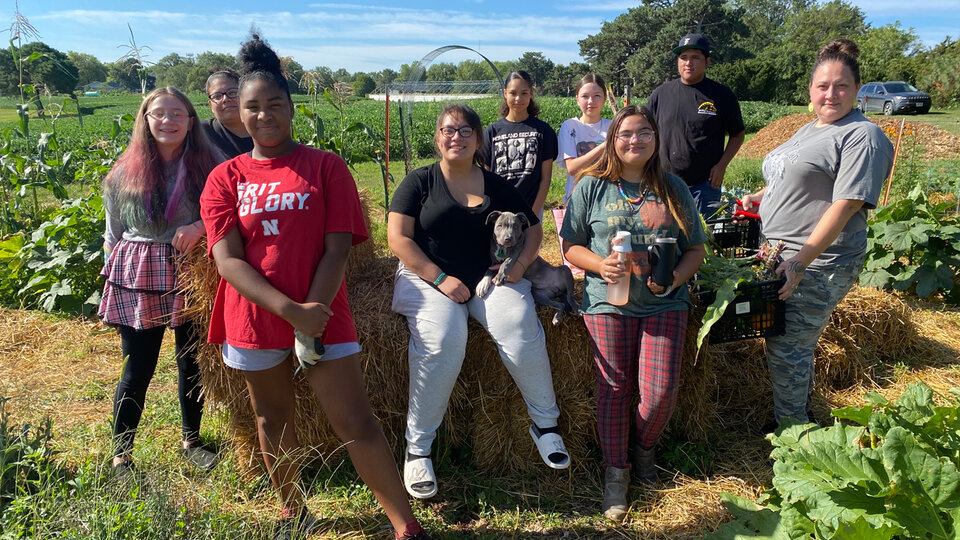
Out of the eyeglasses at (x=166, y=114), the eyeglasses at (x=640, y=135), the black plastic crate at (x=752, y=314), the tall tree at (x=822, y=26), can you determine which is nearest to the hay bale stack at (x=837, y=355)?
the black plastic crate at (x=752, y=314)

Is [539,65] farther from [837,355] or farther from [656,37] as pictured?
[837,355]

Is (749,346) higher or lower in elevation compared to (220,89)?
lower

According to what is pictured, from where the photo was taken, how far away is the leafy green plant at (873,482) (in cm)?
193

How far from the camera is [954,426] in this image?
229cm

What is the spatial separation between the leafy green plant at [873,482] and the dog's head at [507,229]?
1.59 m

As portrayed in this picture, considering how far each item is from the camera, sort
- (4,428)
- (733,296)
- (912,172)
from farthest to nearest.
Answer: (912,172)
(733,296)
(4,428)

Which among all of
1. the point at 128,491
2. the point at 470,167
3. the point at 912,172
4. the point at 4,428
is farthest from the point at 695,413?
the point at 912,172

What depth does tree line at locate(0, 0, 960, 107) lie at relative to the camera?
32125mm

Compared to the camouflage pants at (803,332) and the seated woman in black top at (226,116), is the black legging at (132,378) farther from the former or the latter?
the camouflage pants at (803,332)

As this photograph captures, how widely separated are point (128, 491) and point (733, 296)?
2917 millimetres

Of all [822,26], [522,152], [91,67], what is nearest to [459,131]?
[522,152]

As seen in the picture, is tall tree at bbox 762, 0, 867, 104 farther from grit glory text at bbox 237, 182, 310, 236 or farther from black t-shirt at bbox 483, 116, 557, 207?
grit glory text at bbox 237, 182, 310, 236

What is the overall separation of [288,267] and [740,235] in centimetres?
305

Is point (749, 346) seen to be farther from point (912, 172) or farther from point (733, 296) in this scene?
point (912, 172)
